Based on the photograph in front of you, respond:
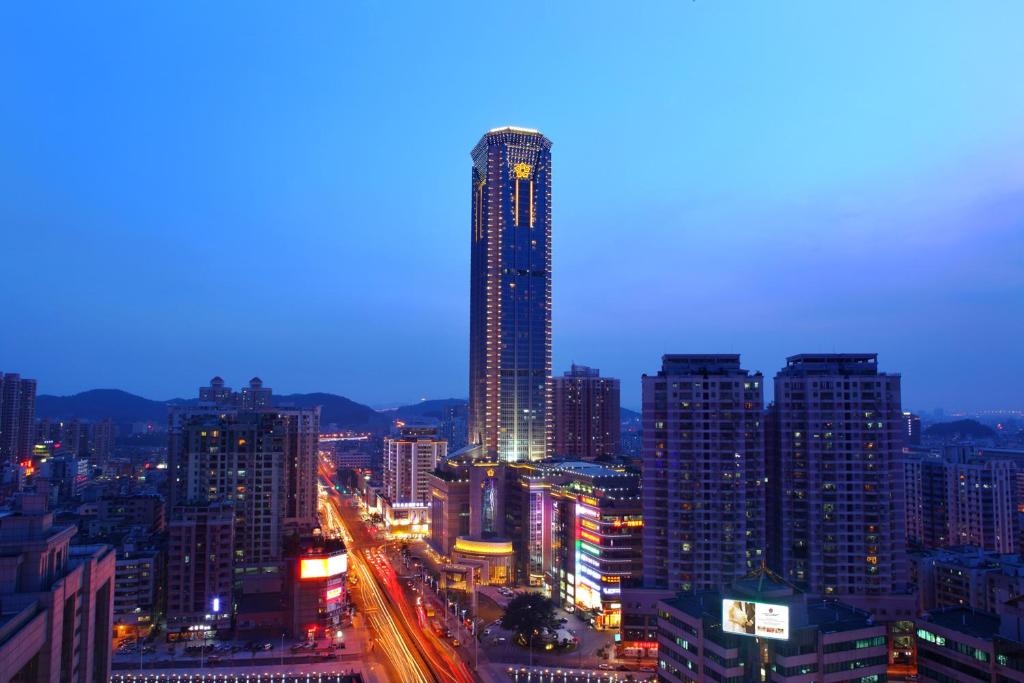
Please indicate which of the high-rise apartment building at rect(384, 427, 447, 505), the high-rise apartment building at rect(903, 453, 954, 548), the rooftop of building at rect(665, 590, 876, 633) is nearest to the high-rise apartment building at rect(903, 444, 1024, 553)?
the high-rise apartment building at rect(903, 453, 954, 548)

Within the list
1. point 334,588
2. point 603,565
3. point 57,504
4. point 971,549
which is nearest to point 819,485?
point 603,565

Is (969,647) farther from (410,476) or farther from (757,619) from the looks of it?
(410,476)

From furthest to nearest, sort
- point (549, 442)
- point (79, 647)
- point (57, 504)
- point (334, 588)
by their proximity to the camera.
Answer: point (549, 442) < point (57, 504) < point (334, 588) < point (79, 647)

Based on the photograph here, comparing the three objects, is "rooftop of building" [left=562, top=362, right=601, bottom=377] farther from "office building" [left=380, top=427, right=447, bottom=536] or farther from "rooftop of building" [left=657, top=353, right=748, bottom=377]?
"rooftop of building" [left=657, top=353, right=748, bottom=377]

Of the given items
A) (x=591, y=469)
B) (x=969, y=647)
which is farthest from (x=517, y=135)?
(x=969, y=647)

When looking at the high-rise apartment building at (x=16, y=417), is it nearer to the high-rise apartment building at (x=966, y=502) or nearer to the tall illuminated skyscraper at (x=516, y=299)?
the tall illuminated skyscraper at (x=516, y=299)

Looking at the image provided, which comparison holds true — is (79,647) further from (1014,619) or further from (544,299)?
(544,299)
